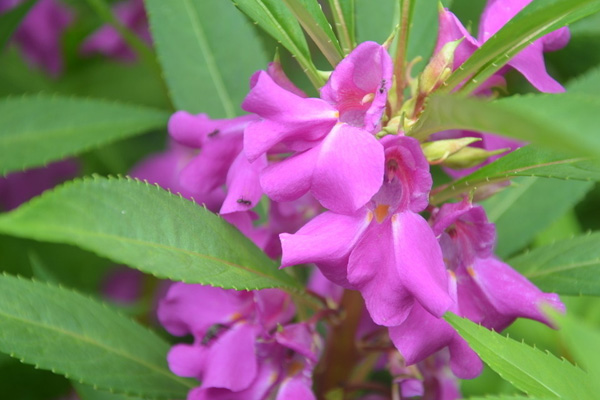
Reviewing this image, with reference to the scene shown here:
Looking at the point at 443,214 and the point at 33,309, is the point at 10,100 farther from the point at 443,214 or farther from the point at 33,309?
the point at 443,214

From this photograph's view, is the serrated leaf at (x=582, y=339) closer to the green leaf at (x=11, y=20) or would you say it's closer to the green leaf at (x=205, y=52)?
the green leaf at (x=205, y=52)

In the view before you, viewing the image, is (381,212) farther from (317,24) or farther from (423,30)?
(423,30)

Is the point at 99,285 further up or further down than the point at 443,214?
further down

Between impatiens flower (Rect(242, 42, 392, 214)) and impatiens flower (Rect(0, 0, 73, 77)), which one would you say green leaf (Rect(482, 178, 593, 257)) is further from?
Answer: impatiens flower (Rect(0, 0, 73, 77))

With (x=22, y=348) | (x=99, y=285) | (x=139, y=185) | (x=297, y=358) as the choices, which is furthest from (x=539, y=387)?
(x=99, y=285)

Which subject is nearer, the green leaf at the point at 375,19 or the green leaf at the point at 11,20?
the green leaf at the point at 375,19

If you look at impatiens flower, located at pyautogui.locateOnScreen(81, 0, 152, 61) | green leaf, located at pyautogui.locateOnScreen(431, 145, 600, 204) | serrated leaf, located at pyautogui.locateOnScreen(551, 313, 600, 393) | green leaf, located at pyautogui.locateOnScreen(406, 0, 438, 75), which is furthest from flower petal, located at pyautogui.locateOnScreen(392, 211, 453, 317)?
impatiens flower, located at pyautogui.locateOnScreen(81, 0, 152, 61)

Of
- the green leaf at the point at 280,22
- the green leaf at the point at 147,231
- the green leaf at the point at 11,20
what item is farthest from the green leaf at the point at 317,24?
the green leaf at the point at 11,20
